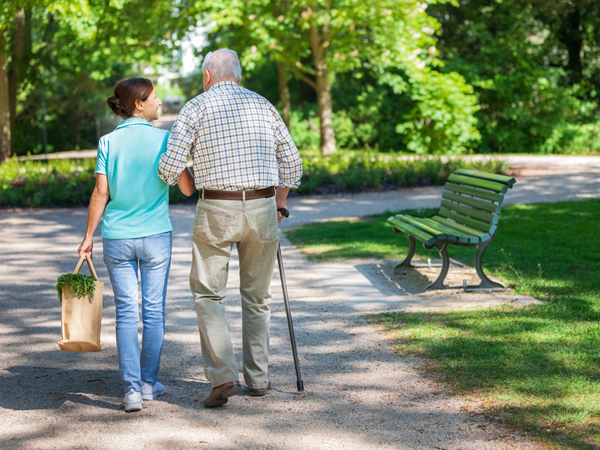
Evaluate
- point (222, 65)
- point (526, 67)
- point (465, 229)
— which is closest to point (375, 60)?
point (526, 67)

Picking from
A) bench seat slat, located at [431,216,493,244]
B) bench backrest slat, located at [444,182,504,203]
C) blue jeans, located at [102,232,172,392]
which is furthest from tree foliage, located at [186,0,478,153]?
blue jeans, located at [102,232,172,392]

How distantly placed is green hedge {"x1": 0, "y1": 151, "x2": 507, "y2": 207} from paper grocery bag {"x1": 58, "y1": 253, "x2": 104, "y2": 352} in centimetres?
966

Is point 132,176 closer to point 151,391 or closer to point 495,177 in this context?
point 151,391

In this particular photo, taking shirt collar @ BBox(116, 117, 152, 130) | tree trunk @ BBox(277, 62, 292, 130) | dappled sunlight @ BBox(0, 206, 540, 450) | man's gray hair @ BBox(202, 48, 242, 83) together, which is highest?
tree trunk @ BBox(277, 62, 292, 130)

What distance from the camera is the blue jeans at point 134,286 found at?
12.4ft

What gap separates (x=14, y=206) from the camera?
1344 cm

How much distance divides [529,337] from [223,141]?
8.12ft

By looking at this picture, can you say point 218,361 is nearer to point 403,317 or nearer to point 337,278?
point 403,317

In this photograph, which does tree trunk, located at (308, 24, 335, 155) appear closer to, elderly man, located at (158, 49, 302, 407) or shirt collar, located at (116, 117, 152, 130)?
elderly man, located at (158, 49, 302, 407)

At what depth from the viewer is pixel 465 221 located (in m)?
6.91

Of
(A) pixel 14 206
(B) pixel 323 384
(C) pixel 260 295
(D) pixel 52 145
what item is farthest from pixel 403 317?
(D) pixel 52 145

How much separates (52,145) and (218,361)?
31.5m

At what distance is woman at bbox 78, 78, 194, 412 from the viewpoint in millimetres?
3787

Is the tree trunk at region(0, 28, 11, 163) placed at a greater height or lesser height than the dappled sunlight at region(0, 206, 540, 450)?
greater
